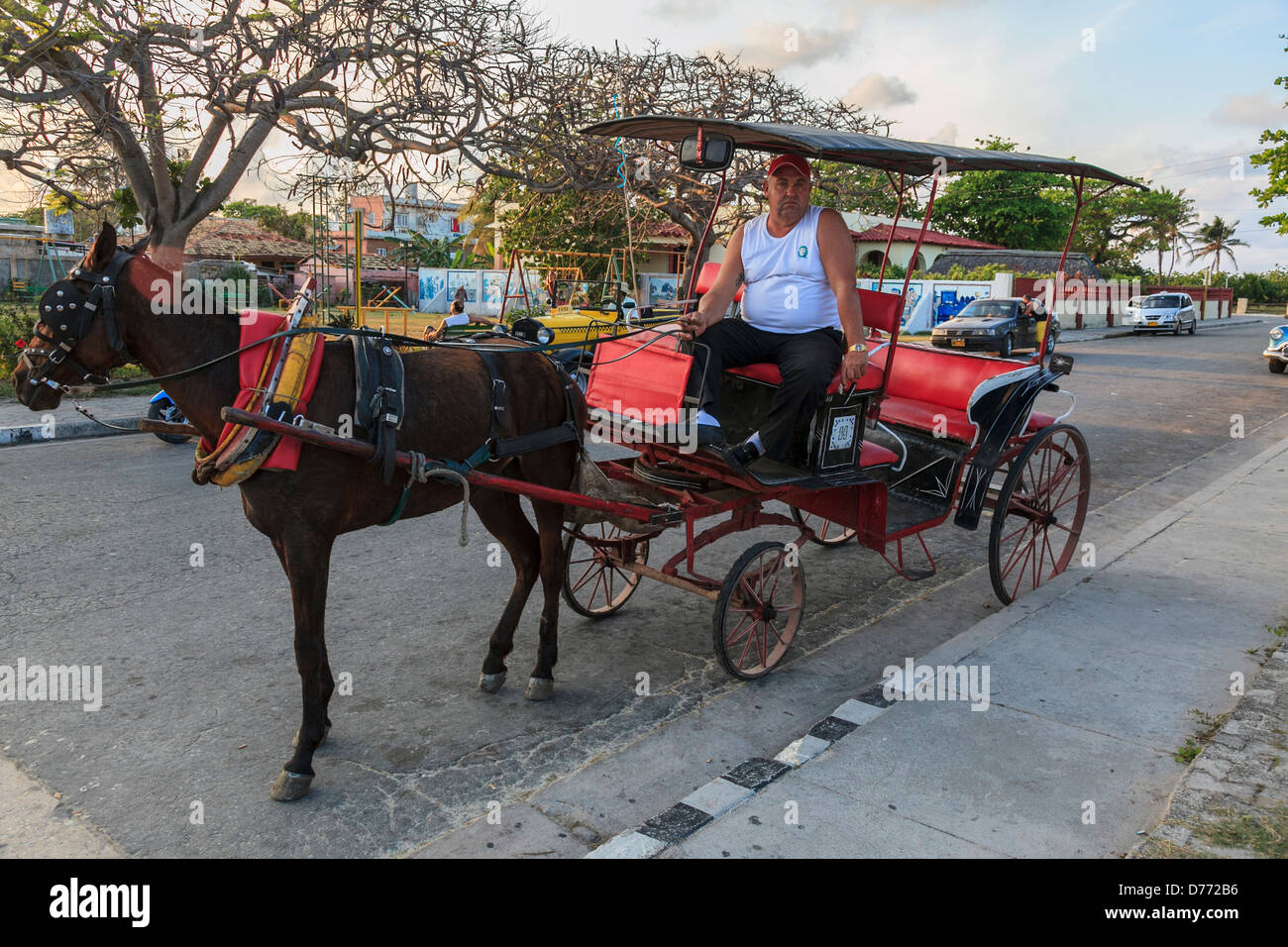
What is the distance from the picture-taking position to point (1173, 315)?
3681 centimetres

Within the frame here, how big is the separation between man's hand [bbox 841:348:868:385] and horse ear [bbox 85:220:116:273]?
3.39 metres

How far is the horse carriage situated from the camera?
3.68 m

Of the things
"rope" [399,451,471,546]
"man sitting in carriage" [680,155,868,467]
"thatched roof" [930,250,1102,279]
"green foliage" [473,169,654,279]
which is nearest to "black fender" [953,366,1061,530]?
"man sitting in carriage" [680,155,868,467]

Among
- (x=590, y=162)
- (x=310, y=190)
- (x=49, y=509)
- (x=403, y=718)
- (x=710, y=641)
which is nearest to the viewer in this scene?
(x=403, y=718)

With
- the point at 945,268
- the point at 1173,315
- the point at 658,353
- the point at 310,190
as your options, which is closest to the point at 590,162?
the point at 310,190

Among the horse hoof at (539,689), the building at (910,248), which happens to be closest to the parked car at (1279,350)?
the building at (910,248)

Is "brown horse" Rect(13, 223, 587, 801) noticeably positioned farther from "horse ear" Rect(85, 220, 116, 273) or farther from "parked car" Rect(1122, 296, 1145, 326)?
"parked car" Rect(1122, 296, 1145, 326)

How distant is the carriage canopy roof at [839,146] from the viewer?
4652 millimetres

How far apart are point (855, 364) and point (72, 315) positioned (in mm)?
3527

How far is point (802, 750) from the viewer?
161 inches

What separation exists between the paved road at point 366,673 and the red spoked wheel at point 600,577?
0.16 metres

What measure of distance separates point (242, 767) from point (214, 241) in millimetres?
39433

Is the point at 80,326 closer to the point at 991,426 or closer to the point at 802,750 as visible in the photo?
the point at 802,750
